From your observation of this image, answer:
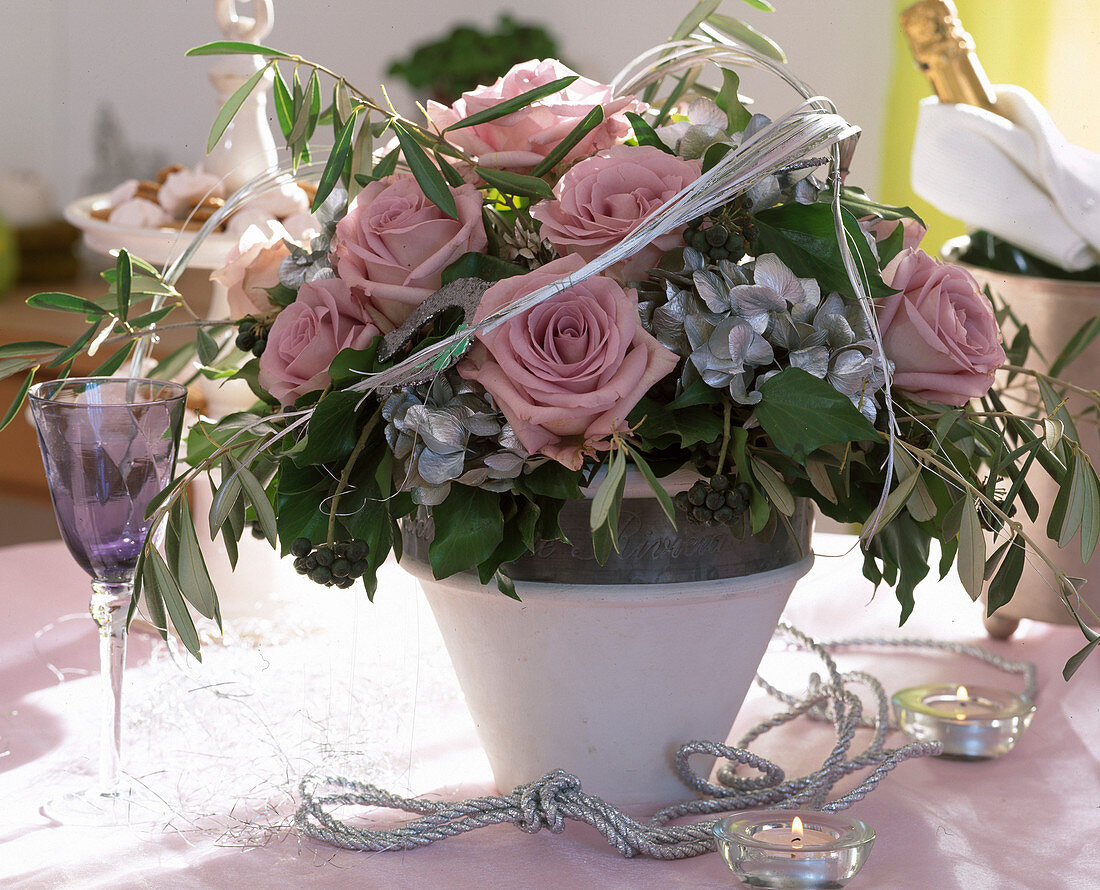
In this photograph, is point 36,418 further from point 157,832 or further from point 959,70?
point 959,70

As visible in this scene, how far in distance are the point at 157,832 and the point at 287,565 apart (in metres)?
0.30

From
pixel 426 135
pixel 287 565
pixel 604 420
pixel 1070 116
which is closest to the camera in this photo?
pixel 604 420

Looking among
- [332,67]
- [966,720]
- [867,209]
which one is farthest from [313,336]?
[332,67]

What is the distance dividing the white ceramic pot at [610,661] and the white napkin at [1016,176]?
375 mm

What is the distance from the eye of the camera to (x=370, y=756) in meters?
0.60

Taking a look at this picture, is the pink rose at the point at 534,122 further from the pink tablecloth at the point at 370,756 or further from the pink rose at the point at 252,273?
the pink tablecloth at the point at 370,756

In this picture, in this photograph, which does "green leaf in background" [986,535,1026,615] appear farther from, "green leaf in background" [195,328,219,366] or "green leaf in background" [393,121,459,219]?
"green leaf in background" [195,328,219,366]

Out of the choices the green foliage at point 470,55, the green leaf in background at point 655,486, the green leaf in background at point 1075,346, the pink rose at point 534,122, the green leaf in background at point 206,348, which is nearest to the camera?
the green leaf in background at point 655,486

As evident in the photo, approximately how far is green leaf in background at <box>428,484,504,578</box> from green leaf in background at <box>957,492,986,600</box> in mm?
183

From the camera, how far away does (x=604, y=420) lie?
0.42 metres

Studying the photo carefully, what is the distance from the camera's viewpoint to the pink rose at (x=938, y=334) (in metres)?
0.47

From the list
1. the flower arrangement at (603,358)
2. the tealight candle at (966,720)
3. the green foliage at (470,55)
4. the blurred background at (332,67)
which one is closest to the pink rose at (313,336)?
the flower arrangement at (603,358)

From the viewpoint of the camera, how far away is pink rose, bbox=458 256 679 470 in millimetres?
420

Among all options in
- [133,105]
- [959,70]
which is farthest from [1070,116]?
[133,105]
